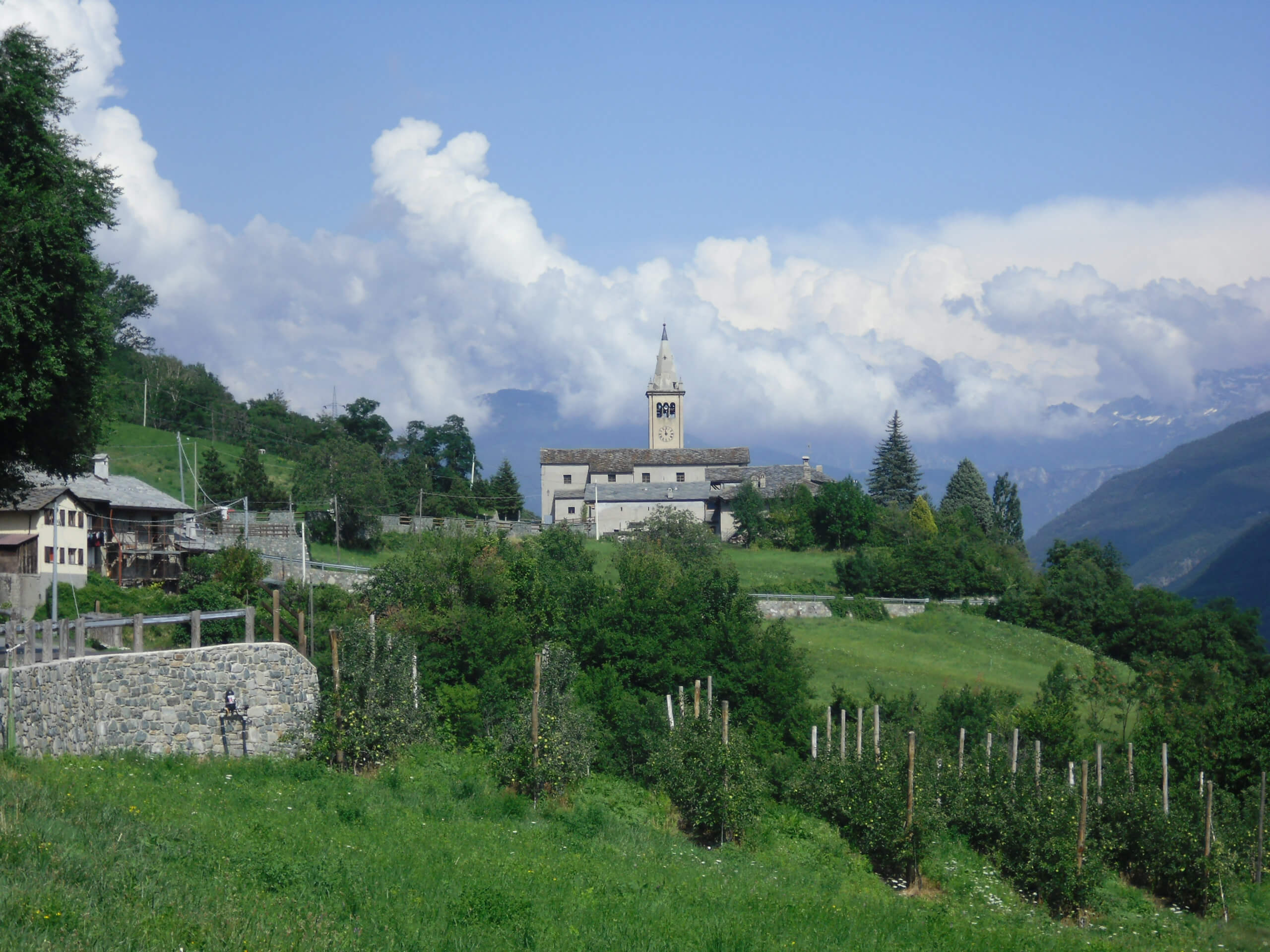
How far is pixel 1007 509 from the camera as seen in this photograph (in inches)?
4070

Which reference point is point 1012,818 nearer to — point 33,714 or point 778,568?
point 33,714

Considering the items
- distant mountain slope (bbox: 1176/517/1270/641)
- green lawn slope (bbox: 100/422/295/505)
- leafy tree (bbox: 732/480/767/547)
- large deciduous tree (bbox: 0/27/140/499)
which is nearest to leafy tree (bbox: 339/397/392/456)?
green lawn slope (bbox: 100/422/295/505)

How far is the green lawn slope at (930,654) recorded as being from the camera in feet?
135

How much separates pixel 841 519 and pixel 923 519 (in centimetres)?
724

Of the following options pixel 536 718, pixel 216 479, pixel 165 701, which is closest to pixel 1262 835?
pixel 536 718

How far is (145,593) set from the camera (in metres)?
41.5

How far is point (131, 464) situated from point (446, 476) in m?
25.8

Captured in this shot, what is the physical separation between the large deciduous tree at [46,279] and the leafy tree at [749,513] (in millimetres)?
56434

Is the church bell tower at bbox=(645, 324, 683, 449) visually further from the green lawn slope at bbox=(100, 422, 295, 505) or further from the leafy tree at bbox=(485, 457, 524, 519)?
the green lawn slope at bbox=(100, 422, 295, 505)

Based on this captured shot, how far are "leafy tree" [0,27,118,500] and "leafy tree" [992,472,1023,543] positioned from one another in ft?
282

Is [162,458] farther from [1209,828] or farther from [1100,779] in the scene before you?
[1209,828]

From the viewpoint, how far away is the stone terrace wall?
1678cm

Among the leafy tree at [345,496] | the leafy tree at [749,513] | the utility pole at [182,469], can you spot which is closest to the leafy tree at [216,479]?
the utility pole at [182,469]

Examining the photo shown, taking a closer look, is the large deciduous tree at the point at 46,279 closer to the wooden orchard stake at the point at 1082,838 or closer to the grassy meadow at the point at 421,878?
the grassy meadow at the point at 421,878
